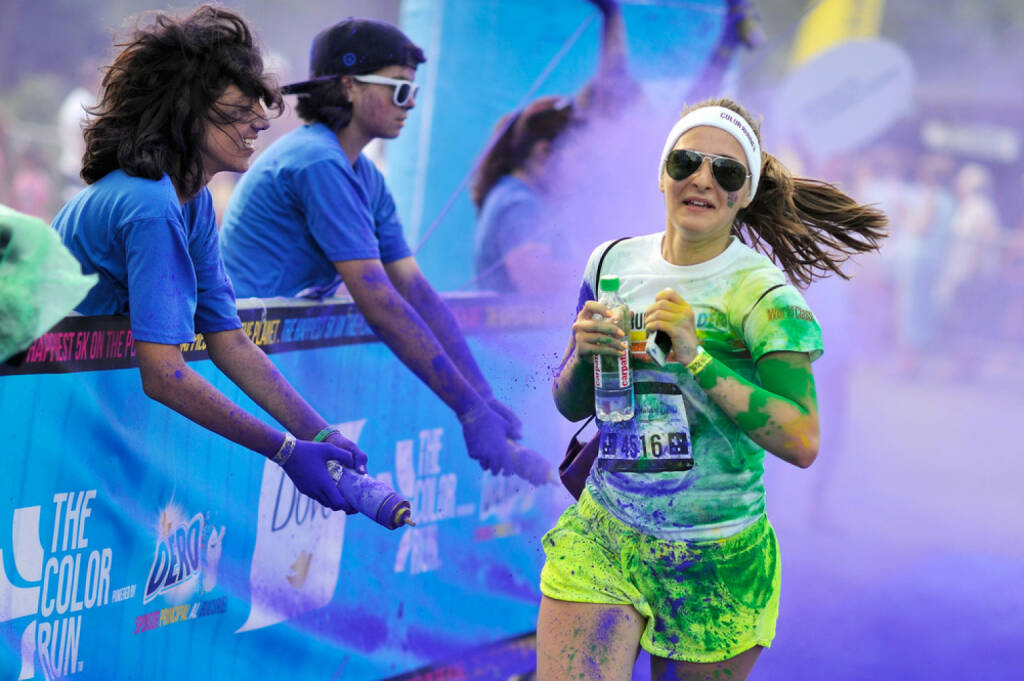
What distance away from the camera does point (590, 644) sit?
9.06 ft

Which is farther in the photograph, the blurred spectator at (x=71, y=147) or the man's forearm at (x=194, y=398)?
the blurred spectator at (x=71, y=147)

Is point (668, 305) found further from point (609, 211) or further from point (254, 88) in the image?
point (609, 211)

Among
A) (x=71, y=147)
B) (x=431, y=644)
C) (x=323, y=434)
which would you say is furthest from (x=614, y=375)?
(x=71, y=147)

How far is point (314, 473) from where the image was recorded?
10.3 feet

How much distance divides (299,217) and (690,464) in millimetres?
1856

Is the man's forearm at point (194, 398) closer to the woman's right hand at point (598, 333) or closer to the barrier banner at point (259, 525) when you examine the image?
the barrier banner at point (259, 525)

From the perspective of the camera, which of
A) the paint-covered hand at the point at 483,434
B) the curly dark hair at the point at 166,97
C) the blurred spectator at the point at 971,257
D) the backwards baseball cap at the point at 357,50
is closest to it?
the curly dark hair at the point at 166,97

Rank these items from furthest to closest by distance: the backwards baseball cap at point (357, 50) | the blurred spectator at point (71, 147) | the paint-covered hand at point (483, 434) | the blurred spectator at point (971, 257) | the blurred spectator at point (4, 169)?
1. the blurred spectator at point (71, 147)
2. the blurred spectator at point (4, 169)
3. the blurred spectator at point (971, 257)
4. the paint-covered hand at point (483, 434)
5. the backwards baseball cap at point (357, 50)

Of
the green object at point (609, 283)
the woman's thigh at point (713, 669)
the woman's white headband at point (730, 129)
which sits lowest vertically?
the woman's thigh at point (713, 669)

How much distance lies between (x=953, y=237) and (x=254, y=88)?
20.1ft

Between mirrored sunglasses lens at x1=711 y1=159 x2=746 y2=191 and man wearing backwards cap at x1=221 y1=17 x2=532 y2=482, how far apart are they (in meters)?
1.50

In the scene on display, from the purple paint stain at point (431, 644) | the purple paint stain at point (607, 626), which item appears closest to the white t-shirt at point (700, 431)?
the purple paint stain at point (607, 626)

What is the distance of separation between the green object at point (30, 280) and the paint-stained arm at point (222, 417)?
17.4 inches

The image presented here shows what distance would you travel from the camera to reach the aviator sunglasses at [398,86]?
4.11m
